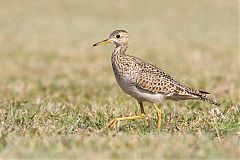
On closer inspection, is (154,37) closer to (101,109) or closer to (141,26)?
(141,26)

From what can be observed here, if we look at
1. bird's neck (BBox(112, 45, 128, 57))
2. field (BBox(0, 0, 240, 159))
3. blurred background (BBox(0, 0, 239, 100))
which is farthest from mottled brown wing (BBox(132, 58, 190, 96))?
blurred background (BBox(0, 0, 239, 100))

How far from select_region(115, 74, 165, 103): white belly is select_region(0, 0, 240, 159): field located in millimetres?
272

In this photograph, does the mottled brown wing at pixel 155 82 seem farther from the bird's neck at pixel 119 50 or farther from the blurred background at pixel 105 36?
the blurred background at pixel 105 36

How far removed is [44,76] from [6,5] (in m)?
20.0

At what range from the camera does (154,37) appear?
890 inches

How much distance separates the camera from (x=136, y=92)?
6902mm

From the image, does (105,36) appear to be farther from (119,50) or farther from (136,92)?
(136,92)

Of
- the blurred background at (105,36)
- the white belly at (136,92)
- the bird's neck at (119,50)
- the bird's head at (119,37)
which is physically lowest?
the white belly at (136,92)

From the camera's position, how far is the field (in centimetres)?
516

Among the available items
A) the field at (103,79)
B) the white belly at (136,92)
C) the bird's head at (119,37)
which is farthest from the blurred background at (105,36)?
the white belly at (136,92)

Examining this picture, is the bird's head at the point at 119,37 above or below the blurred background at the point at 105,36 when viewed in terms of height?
below

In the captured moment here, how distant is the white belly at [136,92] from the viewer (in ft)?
22.6

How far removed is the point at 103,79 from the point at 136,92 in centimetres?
553

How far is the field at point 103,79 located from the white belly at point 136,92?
272 millimetres
